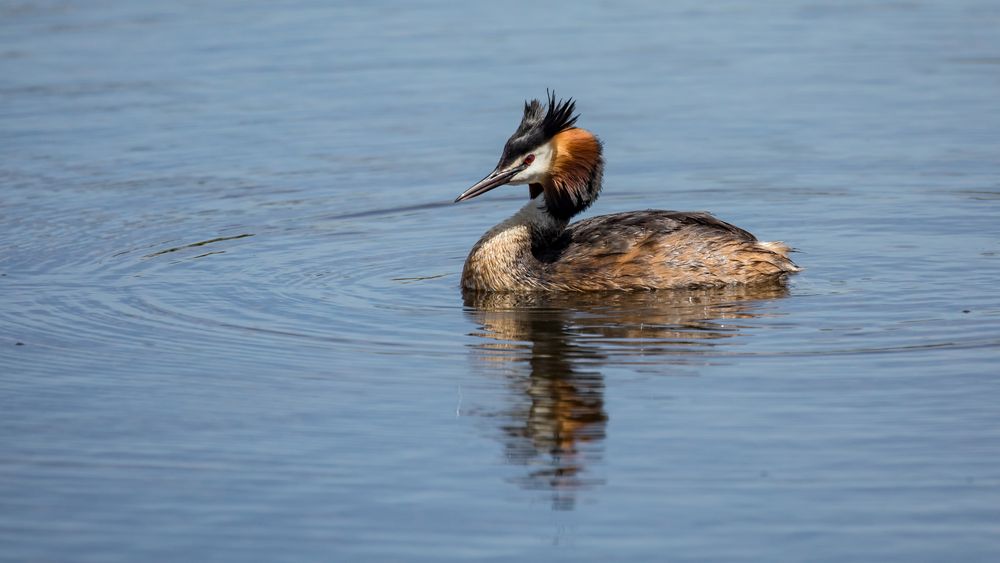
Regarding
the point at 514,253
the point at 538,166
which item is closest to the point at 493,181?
the point at 538,166

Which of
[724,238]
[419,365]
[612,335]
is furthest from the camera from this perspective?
[724,238]

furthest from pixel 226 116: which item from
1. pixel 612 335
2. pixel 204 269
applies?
pixel 612 335

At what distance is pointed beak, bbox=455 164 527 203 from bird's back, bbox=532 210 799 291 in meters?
0.59

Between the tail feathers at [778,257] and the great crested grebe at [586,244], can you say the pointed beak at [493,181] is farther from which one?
the tail feathers at [778,257]

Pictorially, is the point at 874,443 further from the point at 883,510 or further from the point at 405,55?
the point at 405,55

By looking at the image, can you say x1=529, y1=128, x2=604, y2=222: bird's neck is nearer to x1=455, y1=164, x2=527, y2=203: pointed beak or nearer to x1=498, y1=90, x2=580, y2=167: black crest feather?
x1=498, y1=90, x2=580, y2=167: black crest feather

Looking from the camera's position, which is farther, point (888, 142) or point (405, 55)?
point (405, 55)

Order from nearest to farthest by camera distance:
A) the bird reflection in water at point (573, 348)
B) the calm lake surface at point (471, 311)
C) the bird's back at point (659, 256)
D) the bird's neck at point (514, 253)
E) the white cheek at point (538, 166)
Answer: the calm lake surface at point (471, 311)
the bird reflection in water at point (573, 348)
the bird's back at point (659, 256)
the bird's neck at point (514, 253)
the white cheek at point (538, 166)

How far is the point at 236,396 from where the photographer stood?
8289 millimetres

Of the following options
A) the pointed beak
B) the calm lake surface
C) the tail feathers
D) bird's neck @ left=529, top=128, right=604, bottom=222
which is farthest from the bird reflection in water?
bird's neck @ left=529, top=128, right=604, bottom=222

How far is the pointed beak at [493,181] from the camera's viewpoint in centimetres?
1085

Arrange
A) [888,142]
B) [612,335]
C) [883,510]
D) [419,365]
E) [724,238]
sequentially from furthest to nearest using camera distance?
[888,142]
[724,238]
[612,335]
[419,365]
[883,510]

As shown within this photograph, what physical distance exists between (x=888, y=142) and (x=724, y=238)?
14.5 feet

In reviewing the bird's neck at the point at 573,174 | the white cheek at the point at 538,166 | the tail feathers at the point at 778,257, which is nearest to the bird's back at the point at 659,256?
the tail feathers at the point at 778,257
